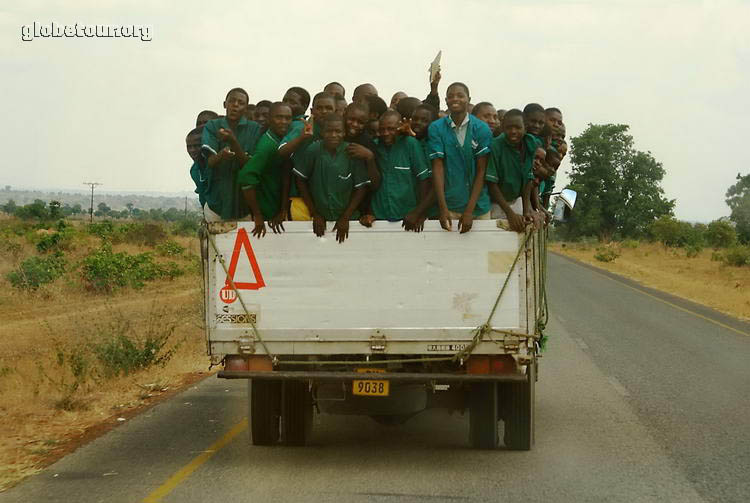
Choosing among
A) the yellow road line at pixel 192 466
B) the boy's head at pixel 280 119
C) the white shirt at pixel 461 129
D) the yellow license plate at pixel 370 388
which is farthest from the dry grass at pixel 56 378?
the white shirt at pixel 461 129

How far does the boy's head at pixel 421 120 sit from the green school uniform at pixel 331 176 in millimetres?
727

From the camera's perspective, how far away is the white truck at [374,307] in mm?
6676

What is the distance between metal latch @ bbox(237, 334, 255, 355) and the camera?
6.80 meters

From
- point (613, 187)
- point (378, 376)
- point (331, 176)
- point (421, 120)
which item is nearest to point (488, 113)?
point (421, 120)

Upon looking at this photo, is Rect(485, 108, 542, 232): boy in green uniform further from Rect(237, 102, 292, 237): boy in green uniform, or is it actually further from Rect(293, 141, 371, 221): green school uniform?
Rect(237, 102, 292, 237): boy in green uniform

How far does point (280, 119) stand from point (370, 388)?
7.00 ft

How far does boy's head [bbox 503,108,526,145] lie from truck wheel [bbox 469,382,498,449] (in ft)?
6.20

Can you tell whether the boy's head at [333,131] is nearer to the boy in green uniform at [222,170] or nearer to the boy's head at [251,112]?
the boy in green uniform at [222,170]

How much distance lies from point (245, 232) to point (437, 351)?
1.62m

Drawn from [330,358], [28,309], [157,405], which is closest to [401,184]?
[330,358]

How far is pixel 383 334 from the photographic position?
22.1 feet

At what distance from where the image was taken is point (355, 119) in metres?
7.08

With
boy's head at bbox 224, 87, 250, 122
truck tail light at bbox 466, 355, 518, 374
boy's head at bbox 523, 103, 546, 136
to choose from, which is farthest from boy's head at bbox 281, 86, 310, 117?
truck tail light at bbox 466, 355, 518, 374

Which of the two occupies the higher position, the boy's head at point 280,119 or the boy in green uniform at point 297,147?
the boy's head at point 280,119
